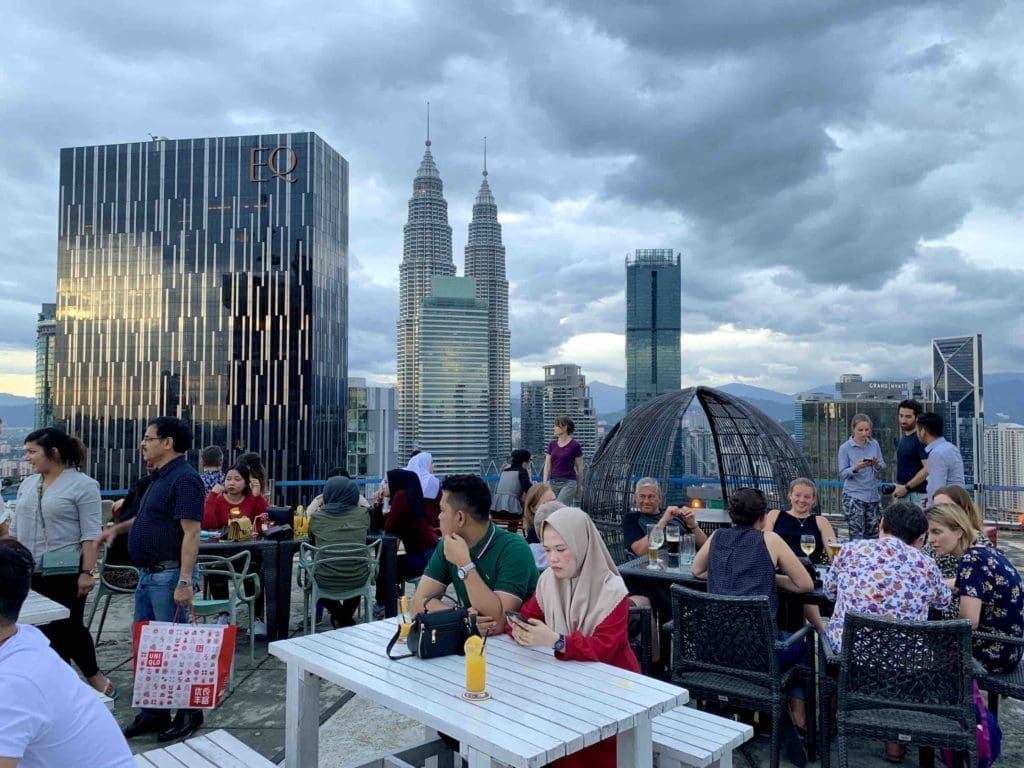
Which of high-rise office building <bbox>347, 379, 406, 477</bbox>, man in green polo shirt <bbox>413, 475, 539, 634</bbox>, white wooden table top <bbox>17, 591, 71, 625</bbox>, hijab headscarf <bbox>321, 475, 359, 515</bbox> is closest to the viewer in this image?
man in green polo shirt <bbox>413, 475, 539, 634</bbox>

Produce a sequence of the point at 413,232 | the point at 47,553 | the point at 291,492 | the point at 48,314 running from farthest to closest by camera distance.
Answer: the point at 413,232 → the point at 48,314 → the point at 291,492 → the point at 47,553

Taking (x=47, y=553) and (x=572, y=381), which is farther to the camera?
(x=572, y=381)

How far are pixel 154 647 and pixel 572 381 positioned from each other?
95.7 metres

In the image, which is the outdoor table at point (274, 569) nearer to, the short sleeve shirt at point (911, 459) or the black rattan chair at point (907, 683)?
the black rattan chair at point (907, 683)

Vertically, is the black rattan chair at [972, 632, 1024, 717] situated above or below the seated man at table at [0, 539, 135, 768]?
below

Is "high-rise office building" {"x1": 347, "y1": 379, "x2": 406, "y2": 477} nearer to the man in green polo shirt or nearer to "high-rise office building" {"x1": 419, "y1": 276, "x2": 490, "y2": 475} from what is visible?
"high-rise office building" {"x1": 419, "y1": 276, "x2": 490, "y2": 475}

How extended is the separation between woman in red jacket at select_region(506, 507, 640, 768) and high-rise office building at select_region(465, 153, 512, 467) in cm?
16357

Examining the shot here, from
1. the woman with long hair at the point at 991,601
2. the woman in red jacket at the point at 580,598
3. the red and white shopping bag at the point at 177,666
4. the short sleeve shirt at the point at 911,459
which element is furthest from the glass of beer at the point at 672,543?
the short sleeve shirt at the point at 911,459

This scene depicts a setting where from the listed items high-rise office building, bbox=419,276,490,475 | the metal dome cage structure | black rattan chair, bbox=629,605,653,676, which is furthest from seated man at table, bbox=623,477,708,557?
high-rise office building, bbox=419,276,490,475

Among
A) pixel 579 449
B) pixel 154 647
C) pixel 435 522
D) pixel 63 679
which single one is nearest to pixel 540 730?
pixel 63 679

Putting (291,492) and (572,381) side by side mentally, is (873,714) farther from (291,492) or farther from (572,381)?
(572,381)

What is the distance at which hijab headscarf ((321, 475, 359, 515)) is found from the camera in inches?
191

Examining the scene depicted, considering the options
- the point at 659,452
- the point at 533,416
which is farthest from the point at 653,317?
the point at 659,452

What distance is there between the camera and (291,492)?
6444 cm
